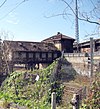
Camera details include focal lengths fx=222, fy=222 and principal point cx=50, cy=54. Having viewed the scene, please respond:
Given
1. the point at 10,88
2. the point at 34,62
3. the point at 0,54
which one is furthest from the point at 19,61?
the point at 10,88

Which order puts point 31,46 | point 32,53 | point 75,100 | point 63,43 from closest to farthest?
point 75,100, point 32,53, point 31,46, point 63,43

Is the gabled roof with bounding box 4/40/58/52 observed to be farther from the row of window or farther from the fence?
the fence

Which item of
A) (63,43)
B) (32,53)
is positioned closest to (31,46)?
(32,53)

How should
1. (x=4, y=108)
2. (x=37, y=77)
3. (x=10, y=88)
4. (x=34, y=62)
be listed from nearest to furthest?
(x=4, y=108) → (x=37, y=77) → (x=10, y=88) → (x=34, y=62)

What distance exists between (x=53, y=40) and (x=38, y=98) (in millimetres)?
30824

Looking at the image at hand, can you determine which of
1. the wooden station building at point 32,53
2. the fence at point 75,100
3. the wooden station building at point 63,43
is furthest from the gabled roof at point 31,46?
the fence at point 75,100

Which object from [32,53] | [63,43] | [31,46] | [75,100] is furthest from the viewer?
[63,43]

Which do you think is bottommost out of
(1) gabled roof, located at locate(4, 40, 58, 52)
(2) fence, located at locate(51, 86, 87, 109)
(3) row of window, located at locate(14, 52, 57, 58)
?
(2) fence, located at locate(51, 86, 87, 109)

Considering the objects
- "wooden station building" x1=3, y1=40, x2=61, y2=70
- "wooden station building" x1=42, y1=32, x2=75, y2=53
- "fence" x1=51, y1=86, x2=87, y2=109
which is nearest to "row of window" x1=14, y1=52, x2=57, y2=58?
"wooden station building" x1=3, y1=40, x2=61, y2=70

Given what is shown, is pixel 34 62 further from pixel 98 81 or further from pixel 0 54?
pixel 98 81

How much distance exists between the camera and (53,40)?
4181 cm

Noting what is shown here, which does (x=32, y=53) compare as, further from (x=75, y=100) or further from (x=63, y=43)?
(x=75, y=100)

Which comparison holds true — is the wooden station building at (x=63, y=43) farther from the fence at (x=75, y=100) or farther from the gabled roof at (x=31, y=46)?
the fence at (x=75, y=100)

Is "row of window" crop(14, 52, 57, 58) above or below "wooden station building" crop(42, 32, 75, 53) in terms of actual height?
below
